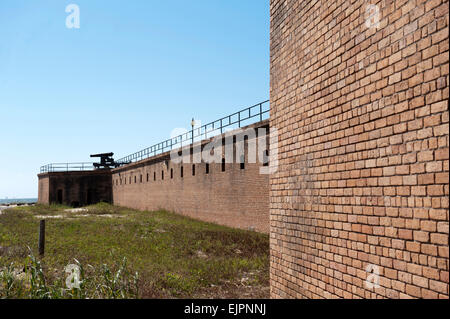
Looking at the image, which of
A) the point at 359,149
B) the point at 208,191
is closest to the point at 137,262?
the point at 359,149

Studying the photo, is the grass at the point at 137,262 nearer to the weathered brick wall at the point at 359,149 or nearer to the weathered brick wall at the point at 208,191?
the weathered brick wall at the point at 208,191

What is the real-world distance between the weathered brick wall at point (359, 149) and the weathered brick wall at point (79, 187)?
38.5 meters

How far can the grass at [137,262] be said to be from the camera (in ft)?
19.9

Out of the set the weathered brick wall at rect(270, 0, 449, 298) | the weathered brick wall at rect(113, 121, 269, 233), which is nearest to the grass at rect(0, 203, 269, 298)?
the weathered brick wall at rect(113, 121, 269, 233)

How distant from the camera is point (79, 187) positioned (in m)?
40.5

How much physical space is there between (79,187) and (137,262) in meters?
33.8

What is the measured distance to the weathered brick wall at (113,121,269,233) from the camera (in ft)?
48.9

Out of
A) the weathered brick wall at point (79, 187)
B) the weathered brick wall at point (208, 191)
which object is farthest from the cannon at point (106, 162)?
the weathered brick wall at point (208, 191)

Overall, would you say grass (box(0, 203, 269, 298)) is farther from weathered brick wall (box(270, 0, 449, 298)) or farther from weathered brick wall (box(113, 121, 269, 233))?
weathered brick wall (box(270, 0, 449, 298))

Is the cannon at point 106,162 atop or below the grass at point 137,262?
atop

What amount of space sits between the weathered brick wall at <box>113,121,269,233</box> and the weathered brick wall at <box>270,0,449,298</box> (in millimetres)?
9277

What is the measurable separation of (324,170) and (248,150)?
1143 cm

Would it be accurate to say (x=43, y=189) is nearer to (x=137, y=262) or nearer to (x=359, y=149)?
(x=137, y=262)

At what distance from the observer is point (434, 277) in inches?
111
